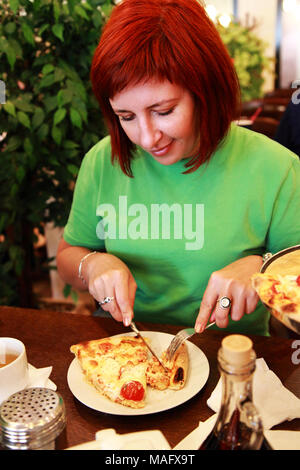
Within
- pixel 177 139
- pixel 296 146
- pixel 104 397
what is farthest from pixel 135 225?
pixel 296 146

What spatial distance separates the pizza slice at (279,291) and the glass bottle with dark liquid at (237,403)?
17cm

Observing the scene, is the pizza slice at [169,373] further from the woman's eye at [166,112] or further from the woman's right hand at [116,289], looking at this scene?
the woman's eye at [166,112]

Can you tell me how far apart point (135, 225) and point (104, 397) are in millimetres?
589

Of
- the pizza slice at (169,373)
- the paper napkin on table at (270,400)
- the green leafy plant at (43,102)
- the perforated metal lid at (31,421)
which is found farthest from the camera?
the green leafy plant at (43,102)

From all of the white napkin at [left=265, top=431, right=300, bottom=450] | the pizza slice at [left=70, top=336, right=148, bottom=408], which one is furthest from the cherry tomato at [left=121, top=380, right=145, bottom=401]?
the white napkin at [left=265, top=431, right=300, bottom=450]

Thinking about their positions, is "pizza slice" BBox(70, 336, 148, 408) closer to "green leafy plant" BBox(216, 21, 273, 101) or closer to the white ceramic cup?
the white ceramic cup

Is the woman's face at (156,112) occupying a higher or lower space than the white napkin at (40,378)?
higher

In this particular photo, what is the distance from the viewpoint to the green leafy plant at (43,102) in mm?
1923

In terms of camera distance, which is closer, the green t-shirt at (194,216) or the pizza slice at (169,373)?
the pizza slice at (169,373)

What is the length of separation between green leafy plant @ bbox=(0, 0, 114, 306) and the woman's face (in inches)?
33.8

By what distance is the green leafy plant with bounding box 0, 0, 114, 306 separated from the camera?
192cm

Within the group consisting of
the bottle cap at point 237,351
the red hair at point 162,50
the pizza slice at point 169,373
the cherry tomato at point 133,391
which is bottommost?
the pizza slice at point 169,373

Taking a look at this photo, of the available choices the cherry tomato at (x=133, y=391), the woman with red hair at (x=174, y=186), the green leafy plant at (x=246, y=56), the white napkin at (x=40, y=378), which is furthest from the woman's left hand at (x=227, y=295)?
the green leafy plant at (x=246, y=56)
